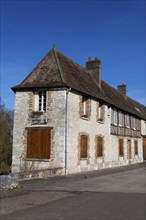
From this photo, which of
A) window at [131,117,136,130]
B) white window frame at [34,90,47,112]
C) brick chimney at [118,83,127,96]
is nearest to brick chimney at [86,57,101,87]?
white window frame at [34,90,47,112]

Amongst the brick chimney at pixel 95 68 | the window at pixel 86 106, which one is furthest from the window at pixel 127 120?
the window at pixel 86 106

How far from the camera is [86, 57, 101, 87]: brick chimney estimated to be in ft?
75.6

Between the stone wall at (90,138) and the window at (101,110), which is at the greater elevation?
the window at (101,110)

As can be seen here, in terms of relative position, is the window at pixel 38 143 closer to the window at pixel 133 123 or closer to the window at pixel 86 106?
the window at pixel 86 106

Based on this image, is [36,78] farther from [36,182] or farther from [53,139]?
[36,182]

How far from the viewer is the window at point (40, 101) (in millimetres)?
A: 17203

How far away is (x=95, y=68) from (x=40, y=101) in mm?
7614

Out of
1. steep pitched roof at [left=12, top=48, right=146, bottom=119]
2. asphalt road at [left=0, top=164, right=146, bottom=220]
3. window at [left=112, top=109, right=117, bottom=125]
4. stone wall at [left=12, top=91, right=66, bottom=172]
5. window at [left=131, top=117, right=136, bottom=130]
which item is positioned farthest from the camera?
window at [left=131, top=117, right=136, bottom=130]

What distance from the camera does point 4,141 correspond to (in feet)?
61.7

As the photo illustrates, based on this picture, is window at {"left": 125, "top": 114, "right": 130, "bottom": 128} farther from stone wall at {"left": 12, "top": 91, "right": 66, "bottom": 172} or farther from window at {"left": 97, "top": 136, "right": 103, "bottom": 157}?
stone wall at {"left": 12, "top": 91, "right": 66, "bottom": 172}

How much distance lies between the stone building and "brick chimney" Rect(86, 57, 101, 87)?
2047 mm

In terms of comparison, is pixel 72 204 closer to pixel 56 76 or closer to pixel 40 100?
pixel 40 100

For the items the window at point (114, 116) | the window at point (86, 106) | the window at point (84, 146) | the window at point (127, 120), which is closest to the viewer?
the window at point (84, 146)

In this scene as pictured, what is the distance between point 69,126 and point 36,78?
12.8ft
